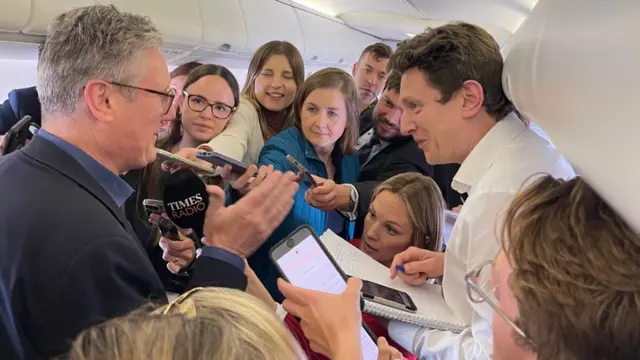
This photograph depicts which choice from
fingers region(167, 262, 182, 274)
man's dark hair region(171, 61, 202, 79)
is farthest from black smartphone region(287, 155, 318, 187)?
man's dark hair region(171, 61, 202, 79)

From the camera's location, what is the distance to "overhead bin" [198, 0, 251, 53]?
11.8 ft

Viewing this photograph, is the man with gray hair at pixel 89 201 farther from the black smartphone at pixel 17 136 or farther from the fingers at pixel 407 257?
the black smartphone at pixel 17 136

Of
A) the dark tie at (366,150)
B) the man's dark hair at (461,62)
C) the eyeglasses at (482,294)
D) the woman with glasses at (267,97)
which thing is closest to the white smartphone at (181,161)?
the woman with glasses at (267,97)

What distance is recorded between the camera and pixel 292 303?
1.29m

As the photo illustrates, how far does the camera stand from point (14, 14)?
2.27 meters

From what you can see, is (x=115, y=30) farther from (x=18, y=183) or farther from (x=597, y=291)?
(x=597, y=291)

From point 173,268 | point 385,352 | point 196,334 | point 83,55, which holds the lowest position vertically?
point 173,268

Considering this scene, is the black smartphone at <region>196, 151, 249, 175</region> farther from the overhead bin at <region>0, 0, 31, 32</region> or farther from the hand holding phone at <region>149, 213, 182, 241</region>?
the overhead bin at <region>0, 0, 31, 32</region>

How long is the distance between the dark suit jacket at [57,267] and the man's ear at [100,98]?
0.66 feet

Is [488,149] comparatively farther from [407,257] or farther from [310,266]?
[310,266]

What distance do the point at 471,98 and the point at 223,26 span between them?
260 cm

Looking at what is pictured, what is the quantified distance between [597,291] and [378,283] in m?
0.90

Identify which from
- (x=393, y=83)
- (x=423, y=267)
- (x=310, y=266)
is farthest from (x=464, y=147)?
(x=393, y=83)

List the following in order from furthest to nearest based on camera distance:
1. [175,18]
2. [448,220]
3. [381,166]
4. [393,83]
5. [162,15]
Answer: [175,18]
[162,15]
[381,166]
[393,83]
[448,220]
